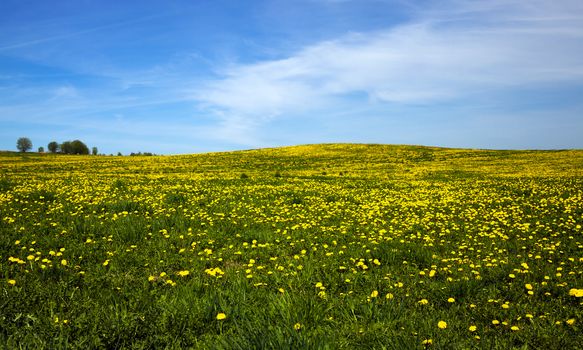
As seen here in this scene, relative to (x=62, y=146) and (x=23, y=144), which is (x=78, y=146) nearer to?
(x=62, y=146)

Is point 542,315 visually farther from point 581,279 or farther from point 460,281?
point 581,279

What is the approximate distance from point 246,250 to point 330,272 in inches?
74.3

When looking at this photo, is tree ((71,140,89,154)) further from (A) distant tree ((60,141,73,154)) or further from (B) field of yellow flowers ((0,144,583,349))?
(B) field of yellow flowers ((0,144,583,349))

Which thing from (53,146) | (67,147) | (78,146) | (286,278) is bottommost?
(286,278)

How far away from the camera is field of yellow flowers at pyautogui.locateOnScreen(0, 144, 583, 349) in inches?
136

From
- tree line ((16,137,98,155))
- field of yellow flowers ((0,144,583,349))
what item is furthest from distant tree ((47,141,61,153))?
field of yellow flowers ((0,144,583,349))

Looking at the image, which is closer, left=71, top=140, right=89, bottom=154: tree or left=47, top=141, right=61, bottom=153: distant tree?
left=71, top=140, right=89, bottom=154: tree

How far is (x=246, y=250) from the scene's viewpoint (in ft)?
21.8

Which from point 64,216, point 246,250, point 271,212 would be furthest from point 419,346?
point 64,216

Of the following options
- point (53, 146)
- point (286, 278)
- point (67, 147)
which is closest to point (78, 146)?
point (67, 147)

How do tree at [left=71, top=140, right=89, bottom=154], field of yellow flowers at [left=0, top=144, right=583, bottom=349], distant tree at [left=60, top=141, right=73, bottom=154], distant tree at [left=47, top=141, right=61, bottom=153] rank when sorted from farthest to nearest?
distant tree at [left=47, top=141, right=61, bottom=153]
distant tree at [left=60, top=141, right=73, bottom=154]
tree at [left=71, top=140, right=89, bottom=154]
field of yellow flowers at [left=0, top=144, right=583, bottom=349]

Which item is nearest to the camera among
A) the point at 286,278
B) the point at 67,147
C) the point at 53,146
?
the point at 286,278

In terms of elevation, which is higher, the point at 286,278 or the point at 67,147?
the point at 67,147

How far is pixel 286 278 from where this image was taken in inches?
202
